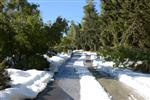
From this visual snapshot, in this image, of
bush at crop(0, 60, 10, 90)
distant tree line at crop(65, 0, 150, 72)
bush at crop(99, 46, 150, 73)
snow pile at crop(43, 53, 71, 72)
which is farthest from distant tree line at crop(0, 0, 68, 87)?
bush at crop(0, 60, 10, 90)

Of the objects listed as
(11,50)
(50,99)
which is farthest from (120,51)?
(50,99)

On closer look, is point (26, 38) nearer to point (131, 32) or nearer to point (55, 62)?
point (131, 32)

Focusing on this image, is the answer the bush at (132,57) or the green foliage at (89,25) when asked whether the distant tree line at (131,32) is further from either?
the green foliage at (89,25)

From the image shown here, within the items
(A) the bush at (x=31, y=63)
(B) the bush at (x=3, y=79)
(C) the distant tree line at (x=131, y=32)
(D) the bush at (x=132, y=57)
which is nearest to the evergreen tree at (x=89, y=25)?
(C) the distant tree line at (x=131, y=32)

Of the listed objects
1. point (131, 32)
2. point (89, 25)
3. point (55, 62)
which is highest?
point (89, 25)

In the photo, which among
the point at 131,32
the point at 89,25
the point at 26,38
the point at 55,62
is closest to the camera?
the point at 26,38

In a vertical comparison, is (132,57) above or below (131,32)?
below

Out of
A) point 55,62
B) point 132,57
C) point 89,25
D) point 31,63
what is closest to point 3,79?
point 31,63

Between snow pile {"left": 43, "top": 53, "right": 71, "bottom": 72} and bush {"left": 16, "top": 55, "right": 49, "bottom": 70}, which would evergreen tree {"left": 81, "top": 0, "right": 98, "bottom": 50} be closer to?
snow pile {"left": 43, "top": 53, "right": 71, "bottom": 72}

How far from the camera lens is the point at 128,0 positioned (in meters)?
40.1

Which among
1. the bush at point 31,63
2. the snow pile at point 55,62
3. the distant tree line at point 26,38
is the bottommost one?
the snow pile at point 55,62

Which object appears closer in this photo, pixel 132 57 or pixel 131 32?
pixel 132 57

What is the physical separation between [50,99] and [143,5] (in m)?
19.3

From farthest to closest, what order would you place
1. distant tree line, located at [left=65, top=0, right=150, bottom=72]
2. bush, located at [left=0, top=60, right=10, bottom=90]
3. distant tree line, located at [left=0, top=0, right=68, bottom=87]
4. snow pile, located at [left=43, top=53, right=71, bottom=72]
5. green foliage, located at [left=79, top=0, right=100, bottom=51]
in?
green foliage, located at [left=79, top=0, right=100, bottom=51]
snow pile, located at [left=43, top=53, right=71, bottom=72]
distant tree line, located at [left=65, top=0, right=150, bottom=72]
distant tree line, located at [left=0, top=0, right=68, bottom=87]
bush, located at [left=0, top=60, right=10, bottom=90]
